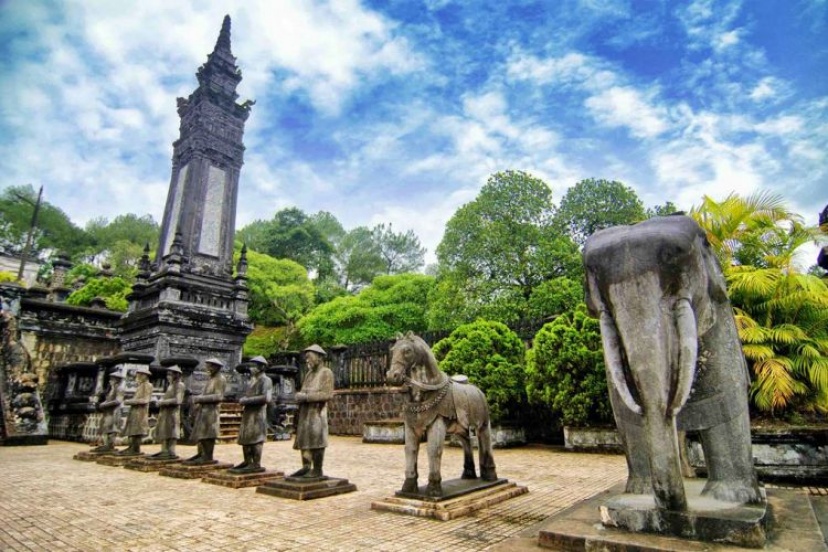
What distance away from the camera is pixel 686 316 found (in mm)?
2549

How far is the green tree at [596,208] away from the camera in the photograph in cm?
2106

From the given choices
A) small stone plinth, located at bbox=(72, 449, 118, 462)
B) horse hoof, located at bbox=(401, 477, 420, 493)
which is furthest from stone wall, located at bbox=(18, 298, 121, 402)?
horse hoof, located at bbox=(401, 477, 420, 493)

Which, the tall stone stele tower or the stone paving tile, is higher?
the tall stone stele tower

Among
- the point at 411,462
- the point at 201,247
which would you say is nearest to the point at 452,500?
the point at 411,462

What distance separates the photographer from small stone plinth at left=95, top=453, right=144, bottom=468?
8.46 m

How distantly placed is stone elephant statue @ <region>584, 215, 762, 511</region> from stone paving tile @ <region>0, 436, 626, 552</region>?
1698mm

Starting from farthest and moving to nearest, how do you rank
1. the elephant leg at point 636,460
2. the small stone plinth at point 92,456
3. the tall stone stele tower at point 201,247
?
the tall stone stele tower at point 201,247
the small stone plinth at point 92,456
the elephant leg at point 636,460

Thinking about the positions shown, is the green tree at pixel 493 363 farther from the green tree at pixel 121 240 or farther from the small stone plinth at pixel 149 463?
the green tree at pixel 121 240

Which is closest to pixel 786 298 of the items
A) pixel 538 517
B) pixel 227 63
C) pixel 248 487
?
pixel 538 517

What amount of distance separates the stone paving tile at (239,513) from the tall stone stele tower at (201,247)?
889 centimetres

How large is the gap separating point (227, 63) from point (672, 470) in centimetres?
2360

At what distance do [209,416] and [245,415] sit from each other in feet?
3.67

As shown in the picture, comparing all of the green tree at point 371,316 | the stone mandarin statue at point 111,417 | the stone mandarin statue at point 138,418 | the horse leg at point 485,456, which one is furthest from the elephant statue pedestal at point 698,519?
the green tree at point 371,316

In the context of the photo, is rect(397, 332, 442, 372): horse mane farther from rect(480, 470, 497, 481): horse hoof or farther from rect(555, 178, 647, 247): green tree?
rect(555, 178, 647, 247): green tree
